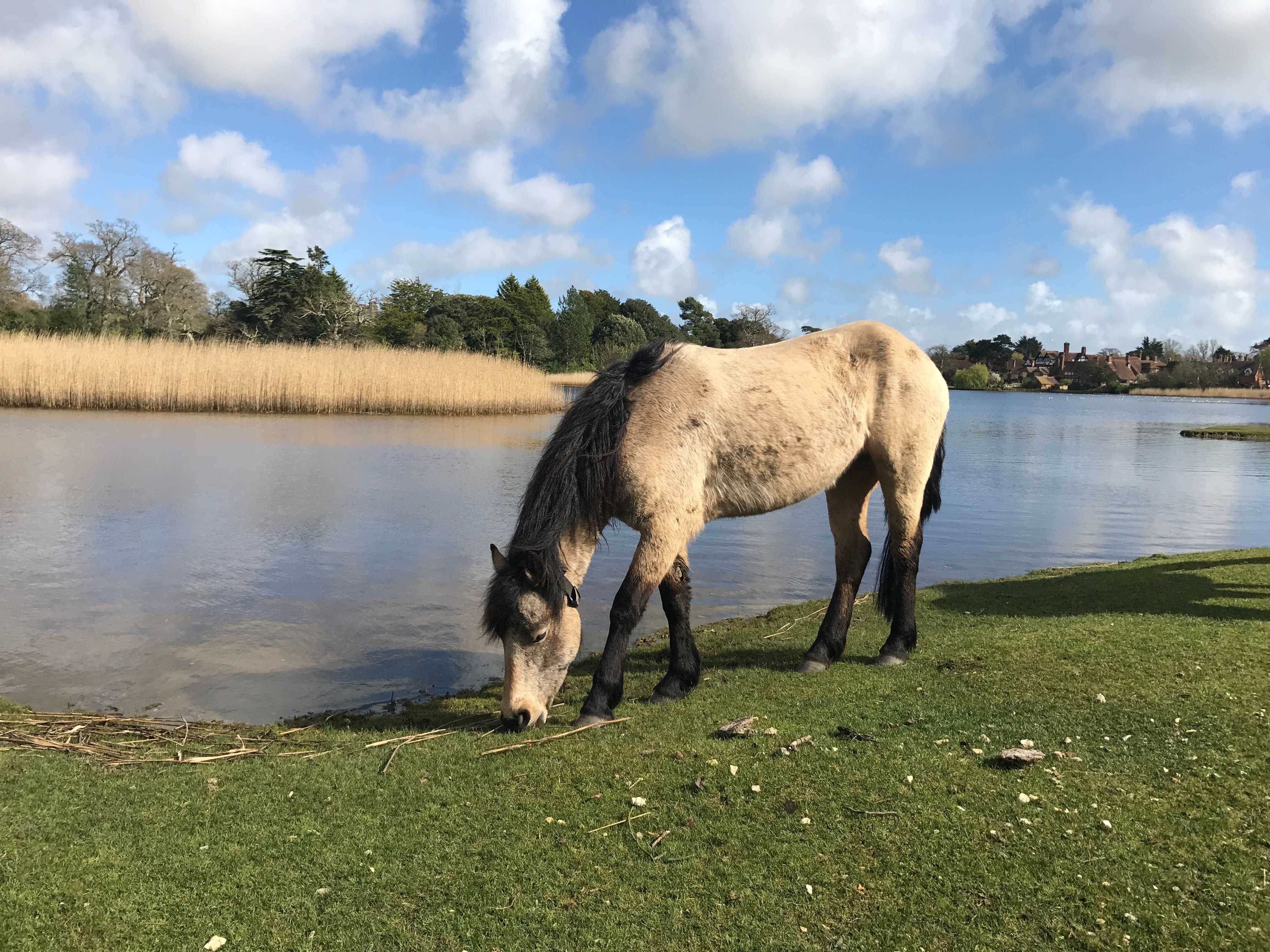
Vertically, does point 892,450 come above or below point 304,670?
above

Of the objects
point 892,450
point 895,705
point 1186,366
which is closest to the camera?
point 895,705

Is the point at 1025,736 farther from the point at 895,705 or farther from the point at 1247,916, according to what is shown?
the point at 1247,916

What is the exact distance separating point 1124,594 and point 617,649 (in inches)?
185

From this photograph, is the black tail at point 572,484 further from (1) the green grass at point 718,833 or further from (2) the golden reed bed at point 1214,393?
(2) the golden reed bed at point 1214,393

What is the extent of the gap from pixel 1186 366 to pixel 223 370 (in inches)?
4655

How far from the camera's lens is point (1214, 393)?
97438mm

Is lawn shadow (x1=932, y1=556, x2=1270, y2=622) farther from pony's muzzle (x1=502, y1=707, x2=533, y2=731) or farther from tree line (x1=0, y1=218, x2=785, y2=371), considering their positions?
tree line (x1=0, y1=218, x2=785, y2=371)

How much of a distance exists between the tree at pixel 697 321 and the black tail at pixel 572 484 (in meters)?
39.7

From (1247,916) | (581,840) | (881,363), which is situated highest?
(881,363)

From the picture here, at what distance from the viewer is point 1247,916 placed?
7.20ft

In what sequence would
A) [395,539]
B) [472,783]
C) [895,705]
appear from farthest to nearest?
[395,539]
[895,705]
[472,783]

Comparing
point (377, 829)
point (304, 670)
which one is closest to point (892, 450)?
point (377, 829)

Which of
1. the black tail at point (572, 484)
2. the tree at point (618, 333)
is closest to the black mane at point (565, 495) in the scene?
the black tail at point (572, 484)

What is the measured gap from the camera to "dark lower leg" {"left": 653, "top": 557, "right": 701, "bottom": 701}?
448 centimetres
